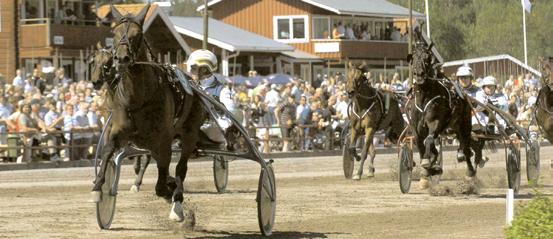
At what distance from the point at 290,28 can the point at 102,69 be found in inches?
2041

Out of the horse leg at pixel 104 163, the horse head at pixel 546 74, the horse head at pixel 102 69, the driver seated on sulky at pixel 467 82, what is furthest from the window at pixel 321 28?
the horse head at pixel 102 69

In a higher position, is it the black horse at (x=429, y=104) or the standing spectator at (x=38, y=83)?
the standing spectator at (x=38, y=83)

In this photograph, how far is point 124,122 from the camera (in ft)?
42.4

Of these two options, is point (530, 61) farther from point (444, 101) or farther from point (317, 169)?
point (444, 101)

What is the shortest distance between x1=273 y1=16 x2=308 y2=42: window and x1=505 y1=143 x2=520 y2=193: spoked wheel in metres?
43.2

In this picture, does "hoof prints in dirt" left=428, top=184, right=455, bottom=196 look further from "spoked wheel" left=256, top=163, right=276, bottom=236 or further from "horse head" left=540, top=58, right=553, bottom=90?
"spoked wheel" left=256, top=163, right=276, bottom=236

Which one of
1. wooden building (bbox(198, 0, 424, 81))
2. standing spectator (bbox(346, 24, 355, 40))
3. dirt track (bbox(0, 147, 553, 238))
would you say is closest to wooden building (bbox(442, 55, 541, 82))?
wooden building (bbox(198, 0, 424, 81))

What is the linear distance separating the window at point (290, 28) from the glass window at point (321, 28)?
40 cm

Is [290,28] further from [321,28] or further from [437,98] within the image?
[437,98]

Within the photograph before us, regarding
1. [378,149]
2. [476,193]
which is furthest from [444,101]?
[378,149]

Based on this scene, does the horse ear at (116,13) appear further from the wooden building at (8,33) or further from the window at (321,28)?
the window at (321,28)

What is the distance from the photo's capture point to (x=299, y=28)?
64125 millimetres

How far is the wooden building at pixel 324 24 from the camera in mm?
61969

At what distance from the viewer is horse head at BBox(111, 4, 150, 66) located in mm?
12750
